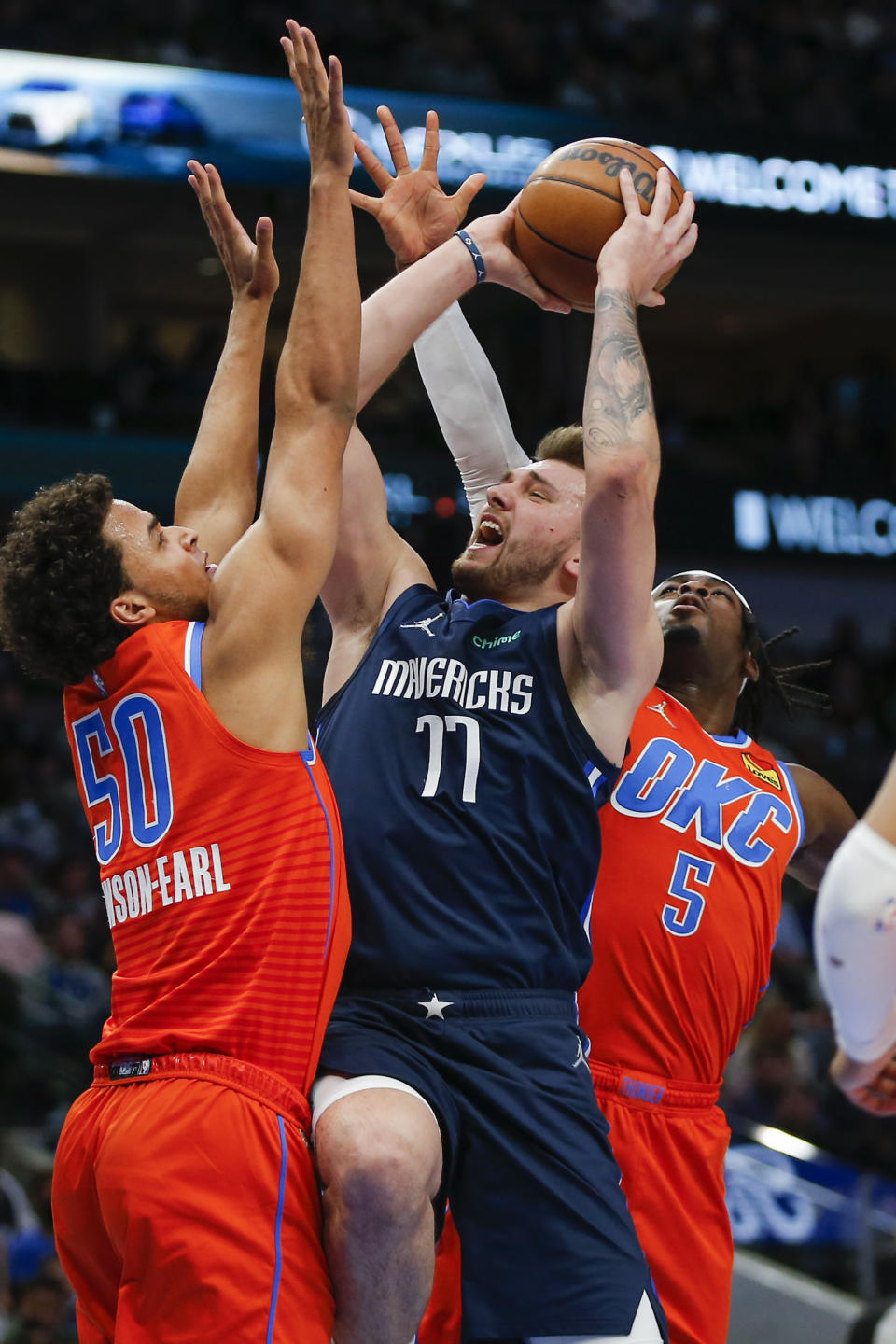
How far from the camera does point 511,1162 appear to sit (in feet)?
10.4

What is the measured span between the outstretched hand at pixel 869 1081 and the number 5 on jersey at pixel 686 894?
51.4 inches

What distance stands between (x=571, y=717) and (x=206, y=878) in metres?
0.90

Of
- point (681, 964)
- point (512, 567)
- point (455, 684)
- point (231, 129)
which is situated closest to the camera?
point (455, 684)

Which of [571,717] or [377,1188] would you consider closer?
[377,1188]

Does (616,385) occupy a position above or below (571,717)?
above

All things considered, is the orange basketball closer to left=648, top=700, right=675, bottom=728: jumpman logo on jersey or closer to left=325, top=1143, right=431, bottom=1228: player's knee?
left=648, top=700, right=675, bottom=728: jumpman logo on jersey

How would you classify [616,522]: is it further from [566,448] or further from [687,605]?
[687,605]

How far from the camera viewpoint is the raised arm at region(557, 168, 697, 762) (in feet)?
10.9

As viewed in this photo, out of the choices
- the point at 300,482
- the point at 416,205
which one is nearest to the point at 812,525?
the point at 416,205

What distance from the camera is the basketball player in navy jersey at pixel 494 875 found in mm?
3006

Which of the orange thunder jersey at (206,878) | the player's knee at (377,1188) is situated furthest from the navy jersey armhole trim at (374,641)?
the player's knee at (377,1188)

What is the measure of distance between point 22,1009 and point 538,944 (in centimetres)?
576

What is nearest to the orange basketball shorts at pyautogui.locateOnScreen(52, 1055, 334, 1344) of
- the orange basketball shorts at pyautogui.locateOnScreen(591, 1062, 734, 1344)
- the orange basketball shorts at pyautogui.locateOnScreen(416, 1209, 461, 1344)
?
the orange basketball shorts at pyautogui.locateOnScreen(416, 1209, 461, 1344)

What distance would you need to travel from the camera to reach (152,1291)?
9.27 feet
